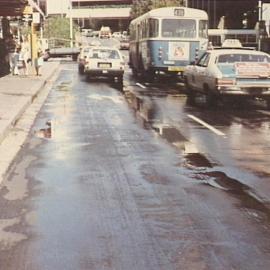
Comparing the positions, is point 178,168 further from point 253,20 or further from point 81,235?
point 253,20

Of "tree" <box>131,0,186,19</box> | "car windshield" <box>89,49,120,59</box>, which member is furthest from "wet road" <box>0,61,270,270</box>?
"tree" <box>131,0,186,19</box>

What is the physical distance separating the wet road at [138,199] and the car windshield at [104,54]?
17123 millimetres

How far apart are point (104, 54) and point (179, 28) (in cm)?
455

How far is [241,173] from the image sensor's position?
9352 mm

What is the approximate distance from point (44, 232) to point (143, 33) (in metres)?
25.9

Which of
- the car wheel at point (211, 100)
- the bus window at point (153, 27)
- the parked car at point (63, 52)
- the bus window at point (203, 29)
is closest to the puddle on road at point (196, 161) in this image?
the car wheel at point (211, 100)

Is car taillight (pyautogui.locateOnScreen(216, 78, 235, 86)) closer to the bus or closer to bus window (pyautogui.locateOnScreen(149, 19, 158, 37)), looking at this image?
the bus

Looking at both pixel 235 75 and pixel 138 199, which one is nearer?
pixel 138 199

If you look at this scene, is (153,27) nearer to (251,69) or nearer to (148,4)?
(251,69)

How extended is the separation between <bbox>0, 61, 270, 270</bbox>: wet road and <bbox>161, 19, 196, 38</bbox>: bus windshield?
48.6 ft

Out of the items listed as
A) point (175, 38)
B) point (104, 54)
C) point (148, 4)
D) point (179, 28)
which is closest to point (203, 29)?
point (179, 28)

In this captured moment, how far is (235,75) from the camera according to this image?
18125 mm

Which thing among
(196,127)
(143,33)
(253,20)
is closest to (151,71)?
(143,33)

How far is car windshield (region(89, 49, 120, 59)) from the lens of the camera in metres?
31.6
